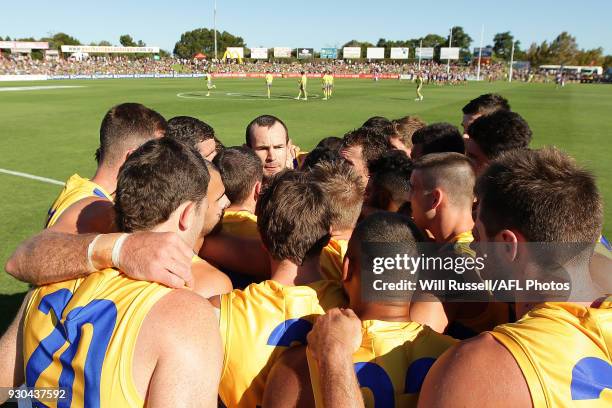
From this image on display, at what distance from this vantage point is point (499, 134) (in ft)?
14.0

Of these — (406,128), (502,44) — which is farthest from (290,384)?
(502,44)

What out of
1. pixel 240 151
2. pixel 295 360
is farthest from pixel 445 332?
pixel 240 151

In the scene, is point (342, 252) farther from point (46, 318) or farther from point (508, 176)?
point (46, 318)

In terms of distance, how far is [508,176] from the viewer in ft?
5.90

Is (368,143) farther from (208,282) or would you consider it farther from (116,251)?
(116,251)

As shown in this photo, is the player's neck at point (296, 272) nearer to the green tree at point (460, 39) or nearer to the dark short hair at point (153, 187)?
the dark short hair at point (153, 187)

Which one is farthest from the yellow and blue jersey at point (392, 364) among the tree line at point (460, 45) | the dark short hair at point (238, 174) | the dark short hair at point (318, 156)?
the tree line at point (460, 45)

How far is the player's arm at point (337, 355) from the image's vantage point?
1.65m

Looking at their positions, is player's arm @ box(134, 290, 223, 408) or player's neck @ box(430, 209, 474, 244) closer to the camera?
player's arm @ box(134, 290, 223, 408)

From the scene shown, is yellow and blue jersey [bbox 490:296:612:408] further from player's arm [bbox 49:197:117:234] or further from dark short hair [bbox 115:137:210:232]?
player's arm [bbox 49:197:117:234]

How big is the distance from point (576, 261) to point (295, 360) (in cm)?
110

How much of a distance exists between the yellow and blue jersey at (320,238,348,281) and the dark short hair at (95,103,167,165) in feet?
5.67

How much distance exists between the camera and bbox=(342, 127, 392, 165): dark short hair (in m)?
4.81

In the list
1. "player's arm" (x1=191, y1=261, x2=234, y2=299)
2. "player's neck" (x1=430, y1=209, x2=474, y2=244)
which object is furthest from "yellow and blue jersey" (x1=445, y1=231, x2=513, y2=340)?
"player's arm" (x1=191, y1=261, x2=234, y2=299)
